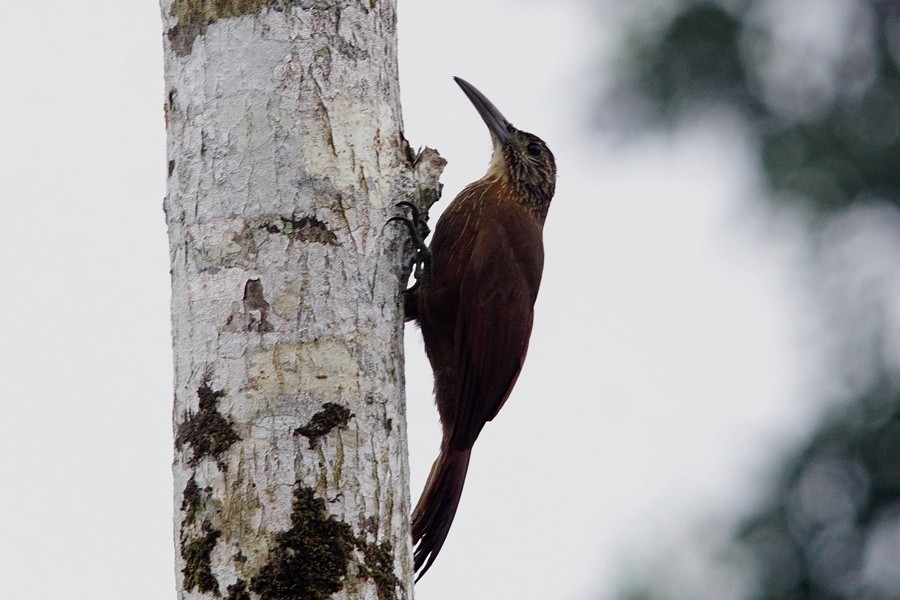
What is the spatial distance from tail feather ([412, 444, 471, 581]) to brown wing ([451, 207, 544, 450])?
0.06 metres

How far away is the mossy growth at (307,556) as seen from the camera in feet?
6.71

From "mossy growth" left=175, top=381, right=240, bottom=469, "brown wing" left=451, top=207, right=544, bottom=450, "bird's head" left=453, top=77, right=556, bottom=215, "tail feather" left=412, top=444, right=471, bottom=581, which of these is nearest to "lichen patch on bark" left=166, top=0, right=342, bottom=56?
"mossy growth" left=175, top=381, right=240, bottom=469

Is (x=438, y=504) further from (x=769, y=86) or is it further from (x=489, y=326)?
(x=769, y=86)

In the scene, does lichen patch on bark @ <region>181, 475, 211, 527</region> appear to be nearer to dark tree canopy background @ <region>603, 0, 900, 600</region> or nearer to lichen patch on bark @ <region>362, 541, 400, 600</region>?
lichen patch on bark @ <region>362, 541, 400, 600</region>

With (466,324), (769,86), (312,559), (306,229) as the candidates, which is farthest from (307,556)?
(769,86)

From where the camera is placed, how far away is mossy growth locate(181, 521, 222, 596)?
2.07 meters

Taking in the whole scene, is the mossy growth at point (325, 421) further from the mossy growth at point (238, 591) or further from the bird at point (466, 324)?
the bird at point (466, 324)

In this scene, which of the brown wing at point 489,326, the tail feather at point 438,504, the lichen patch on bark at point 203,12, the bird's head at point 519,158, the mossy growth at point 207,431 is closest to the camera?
the mossy growth at point 207,431

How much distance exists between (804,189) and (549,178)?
3.22 ft

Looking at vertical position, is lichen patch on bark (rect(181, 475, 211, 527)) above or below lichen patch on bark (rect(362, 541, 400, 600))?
above

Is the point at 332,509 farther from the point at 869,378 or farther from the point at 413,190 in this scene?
the point at 869,378

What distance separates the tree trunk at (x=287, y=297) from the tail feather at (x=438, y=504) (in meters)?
1.02

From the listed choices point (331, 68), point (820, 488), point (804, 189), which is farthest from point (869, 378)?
point (331, 68)

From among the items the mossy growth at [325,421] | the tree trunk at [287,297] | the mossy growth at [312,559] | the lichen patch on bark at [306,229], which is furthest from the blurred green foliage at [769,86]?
the mossy growth at [312,559]
